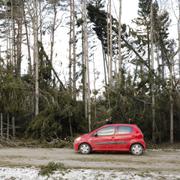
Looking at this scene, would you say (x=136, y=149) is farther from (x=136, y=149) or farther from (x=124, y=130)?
(x=124, y=130)

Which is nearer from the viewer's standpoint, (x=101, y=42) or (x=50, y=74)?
(x=50, y=74)

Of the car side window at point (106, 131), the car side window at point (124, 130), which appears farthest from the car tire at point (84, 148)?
the car side window at point (124, 130)

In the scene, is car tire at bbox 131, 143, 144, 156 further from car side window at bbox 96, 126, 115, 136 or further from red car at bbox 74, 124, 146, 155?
car side window at bbox 96, 126, 115, 136

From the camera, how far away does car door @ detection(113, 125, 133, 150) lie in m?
11.1

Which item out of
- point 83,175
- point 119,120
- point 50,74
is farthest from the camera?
point 50,74

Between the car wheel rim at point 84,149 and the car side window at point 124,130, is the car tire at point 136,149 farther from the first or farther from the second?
the car wheel rim at point 84,149

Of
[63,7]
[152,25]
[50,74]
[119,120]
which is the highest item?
[63,7]

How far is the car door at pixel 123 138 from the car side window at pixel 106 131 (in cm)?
25

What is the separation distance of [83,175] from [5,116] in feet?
35.7

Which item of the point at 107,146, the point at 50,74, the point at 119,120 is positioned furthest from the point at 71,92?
the point at 107,146

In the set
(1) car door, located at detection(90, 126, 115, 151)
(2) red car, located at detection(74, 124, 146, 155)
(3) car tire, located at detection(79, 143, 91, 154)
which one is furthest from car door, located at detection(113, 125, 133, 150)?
A: (3) car tire, located at detection(79, 143, 91, 154)

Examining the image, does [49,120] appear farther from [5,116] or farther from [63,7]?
[63,7]

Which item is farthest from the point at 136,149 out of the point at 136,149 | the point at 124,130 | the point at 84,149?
the point at 84,149

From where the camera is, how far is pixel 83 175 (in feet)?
23.6
